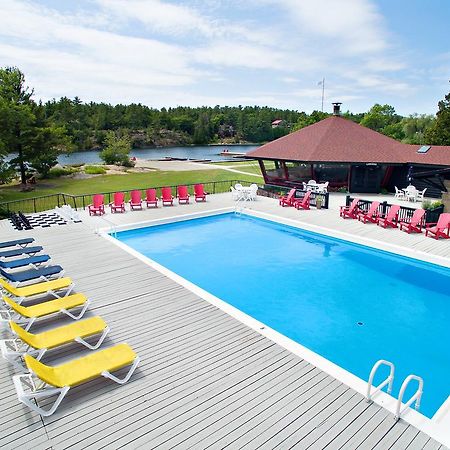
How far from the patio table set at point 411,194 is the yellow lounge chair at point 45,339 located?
17.9m

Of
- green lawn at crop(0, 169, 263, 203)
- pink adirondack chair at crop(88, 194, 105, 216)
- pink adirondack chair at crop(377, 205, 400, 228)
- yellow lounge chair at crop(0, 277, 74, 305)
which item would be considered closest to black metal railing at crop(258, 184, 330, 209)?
pink adirondack chair at crop(377, 205, 400, 228)

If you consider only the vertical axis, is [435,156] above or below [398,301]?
above

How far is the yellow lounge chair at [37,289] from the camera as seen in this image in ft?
23.3

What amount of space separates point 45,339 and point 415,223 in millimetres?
12784

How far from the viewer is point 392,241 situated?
40.2 ft

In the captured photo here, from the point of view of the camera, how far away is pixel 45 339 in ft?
18.4

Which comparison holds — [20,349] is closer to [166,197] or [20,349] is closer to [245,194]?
[166,197]

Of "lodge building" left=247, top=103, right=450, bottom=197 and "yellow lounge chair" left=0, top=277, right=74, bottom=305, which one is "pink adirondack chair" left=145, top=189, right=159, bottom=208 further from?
"yellow lounge chair" left=0, top=277, right=74, bottom=305

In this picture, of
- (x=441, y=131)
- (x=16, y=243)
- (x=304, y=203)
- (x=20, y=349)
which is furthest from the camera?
(x=441, y=131)

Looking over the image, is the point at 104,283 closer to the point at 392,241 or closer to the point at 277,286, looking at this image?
the point at 277,286

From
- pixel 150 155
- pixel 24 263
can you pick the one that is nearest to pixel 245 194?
pixel 24 263

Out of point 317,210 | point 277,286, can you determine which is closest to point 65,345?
point 277,286

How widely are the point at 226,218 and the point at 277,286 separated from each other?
718 cm

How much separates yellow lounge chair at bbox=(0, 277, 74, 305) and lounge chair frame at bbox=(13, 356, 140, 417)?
8.08 ft
